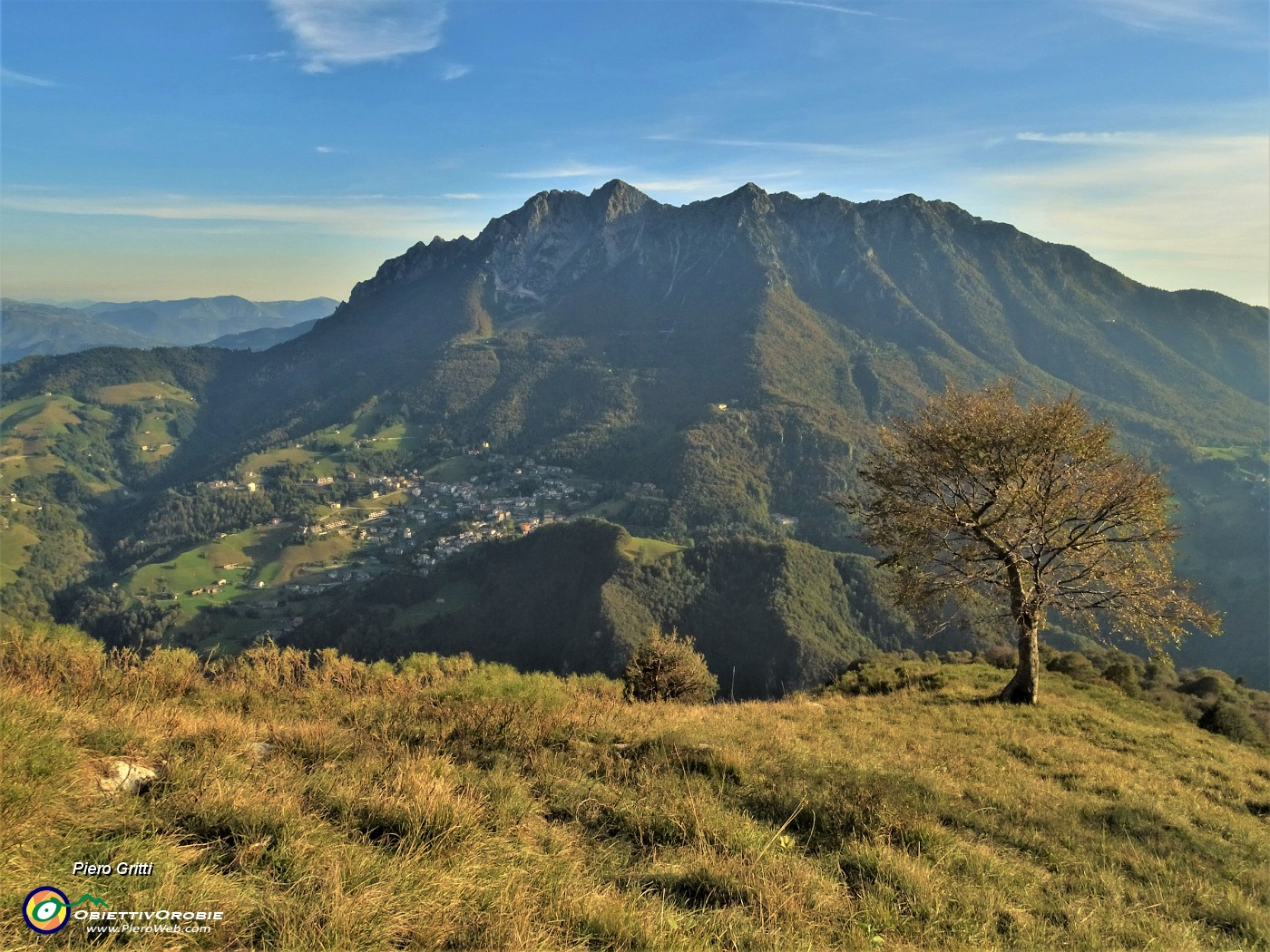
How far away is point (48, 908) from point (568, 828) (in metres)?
3.60

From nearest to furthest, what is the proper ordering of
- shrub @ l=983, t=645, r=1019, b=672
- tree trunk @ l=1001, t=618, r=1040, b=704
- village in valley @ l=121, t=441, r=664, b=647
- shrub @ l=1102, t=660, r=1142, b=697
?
tree trunk @ l=1001, t=618, r=1040, b=704
shrub @ l=1102, t=660, r=1142, b=697
shrub @ l=983, t=645, r=1019, b=672
village in valley @ l=121, t=441, r=664, b=647

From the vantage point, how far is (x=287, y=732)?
680cm

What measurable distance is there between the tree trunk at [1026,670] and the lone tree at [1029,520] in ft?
0.09

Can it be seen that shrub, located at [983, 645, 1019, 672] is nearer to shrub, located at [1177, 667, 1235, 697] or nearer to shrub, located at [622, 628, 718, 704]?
shrub, located at [1177, 667, 1235, 697]

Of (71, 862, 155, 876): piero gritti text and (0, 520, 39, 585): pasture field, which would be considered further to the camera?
(0, 520, 39, 585): pasture field

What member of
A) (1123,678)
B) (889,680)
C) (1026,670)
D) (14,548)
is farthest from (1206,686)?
(14,548)

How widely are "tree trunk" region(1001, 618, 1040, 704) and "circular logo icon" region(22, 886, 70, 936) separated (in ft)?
60.4

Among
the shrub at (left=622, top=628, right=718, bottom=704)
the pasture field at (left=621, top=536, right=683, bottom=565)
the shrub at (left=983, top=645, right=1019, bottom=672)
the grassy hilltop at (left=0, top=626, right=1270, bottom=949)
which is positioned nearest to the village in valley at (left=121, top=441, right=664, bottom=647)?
the pasture field at (left=621, top=536, right=683, bottom=565)

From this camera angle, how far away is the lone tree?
46.7ft

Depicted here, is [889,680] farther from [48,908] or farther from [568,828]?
[48,908]

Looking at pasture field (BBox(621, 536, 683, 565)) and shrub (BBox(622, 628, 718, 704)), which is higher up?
shrub (BBox(622, 628, 718, 704))

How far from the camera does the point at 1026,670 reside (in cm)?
1555

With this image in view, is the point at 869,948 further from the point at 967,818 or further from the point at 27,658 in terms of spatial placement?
the point at 27,658

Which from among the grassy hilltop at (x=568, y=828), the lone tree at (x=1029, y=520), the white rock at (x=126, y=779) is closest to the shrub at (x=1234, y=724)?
the lone tree at (x=1029, y=520)
